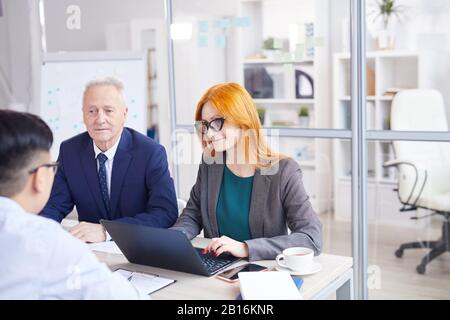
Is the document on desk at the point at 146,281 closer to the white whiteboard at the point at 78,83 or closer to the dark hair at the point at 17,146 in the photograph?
the dark hair at the point at 17,146

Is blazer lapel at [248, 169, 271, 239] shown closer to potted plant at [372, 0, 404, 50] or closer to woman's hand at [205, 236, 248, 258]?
woman's hand at [205, 236, 248, 258]

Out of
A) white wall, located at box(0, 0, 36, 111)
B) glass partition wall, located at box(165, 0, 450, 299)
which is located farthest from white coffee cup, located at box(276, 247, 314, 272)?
white wall, located at box(0, 0, 36, 111)

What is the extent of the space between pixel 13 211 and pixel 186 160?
2564 millimetres

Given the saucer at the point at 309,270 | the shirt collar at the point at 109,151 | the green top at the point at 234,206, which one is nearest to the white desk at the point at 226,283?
the saucer at the point at 309,270

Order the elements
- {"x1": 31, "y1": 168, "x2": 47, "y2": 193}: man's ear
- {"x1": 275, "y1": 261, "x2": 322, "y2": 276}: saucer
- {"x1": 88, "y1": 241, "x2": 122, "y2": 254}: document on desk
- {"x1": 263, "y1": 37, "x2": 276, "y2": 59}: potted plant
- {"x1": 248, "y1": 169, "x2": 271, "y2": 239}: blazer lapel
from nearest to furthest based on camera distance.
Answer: {"x1": 31, "y1": 168, "x2": 47, "y2": 193}: man's ear, {"x1": 275, "y1": 261, "x2": 322, "y2": 276}: saucer, {"x1": 88, "y1": 241, "x2": 122, "y2": 254}: document on desk, {"x1": 248, "y1": 169, "x2": 271, "y2": 239}: blazer lapel, {"x1": 263, "y1": 37, "x2": 276, "y2": 59}: potted plant

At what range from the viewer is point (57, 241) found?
1196mm

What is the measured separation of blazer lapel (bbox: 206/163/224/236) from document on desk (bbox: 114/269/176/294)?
492 mm

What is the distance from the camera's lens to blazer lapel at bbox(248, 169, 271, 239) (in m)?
1.98

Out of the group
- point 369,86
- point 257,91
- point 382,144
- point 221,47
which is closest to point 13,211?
point 369,86

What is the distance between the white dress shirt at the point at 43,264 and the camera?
117 centimetres

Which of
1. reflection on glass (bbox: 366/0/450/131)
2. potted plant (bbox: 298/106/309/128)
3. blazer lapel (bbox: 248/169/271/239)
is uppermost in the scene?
reflection on glass (bbox: 366/0/450/131)

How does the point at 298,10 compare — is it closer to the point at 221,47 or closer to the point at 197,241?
the point at 221,47

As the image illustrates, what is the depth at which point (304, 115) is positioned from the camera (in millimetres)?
4047

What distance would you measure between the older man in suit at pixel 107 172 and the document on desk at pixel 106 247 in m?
0.34
